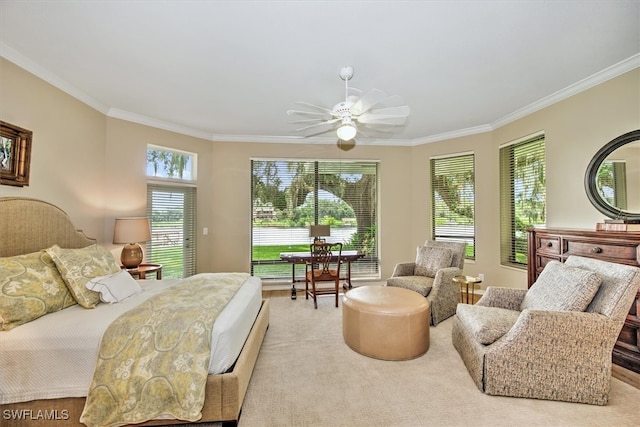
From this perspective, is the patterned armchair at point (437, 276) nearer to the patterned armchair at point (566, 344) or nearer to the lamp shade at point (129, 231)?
the patterned armchair at point (566, 344)

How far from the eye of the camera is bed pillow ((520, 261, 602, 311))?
201 cm

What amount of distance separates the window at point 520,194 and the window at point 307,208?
207 cm

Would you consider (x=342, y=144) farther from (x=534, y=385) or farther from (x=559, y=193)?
(x=534, y=385)

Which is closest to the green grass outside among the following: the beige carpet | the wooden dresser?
the beige carpet

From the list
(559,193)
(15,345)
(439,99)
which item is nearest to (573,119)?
(559,193)

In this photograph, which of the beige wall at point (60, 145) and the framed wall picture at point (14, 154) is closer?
the framed wall picture at point (14, 154)

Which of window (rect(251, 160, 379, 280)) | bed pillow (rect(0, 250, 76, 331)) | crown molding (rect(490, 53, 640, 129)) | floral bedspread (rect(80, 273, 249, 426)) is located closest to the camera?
floral bedspread (rect(80, 273, 249, 426))

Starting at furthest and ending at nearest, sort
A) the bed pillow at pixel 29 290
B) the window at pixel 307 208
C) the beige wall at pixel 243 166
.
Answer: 1. the window at pixel 307 208
2. the beige wall at pixel 243 166
3. the bed pillow at pixel 29 290

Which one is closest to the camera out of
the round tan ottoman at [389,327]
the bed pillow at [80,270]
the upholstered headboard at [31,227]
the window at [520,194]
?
the bed pillow at [80,270]

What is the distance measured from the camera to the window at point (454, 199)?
4789 millimetres

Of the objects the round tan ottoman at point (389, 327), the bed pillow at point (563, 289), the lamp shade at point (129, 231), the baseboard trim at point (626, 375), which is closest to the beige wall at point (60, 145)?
the lamp shade at point (129, 231)

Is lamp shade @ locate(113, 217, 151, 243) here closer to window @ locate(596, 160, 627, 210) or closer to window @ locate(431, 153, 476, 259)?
window @ locate(431, 153, 476, 259)

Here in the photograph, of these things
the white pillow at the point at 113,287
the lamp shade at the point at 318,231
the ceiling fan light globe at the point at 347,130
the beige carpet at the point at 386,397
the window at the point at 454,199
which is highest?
the ceiling fan light globe at the point at 347,130

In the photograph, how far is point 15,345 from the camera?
5.59 ft
